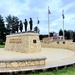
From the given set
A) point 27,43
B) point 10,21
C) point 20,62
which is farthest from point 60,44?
point 10,21

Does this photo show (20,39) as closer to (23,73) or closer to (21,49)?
(21,49)

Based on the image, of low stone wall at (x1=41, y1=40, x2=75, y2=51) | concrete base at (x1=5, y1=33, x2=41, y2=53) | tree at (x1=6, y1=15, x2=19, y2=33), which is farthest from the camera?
tree at (x1=6, y1=15, x2=19, y2=33)

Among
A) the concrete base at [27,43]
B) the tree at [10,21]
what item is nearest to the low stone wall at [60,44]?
the concrete base at [27,43]

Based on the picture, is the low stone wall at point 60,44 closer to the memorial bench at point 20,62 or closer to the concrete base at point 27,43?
the concrete base at point 27,43

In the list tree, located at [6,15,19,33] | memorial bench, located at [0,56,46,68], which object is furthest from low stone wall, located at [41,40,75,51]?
tree, located at [6,15,19,33]

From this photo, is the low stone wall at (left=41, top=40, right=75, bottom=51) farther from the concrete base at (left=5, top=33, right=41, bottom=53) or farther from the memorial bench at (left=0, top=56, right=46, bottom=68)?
the memorial bench at (left=0, top=56, right=46, bottom=68)

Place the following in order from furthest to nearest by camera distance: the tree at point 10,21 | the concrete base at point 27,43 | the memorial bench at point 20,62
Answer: the tree at point 10,21
the concrete base at point 27,43
the memorial bench at point 20,62

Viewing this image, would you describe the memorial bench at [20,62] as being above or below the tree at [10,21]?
below

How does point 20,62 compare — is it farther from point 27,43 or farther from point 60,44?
point 60,44

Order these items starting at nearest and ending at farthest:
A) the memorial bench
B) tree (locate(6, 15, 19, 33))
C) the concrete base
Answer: the memorial bench
the concrete base
tree (locate(6, 15, 19, 33))

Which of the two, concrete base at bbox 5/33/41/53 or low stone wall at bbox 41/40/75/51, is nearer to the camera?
concrete base at bbox 5/33/41/53

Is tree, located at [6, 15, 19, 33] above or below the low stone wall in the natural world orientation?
above

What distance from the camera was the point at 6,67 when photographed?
9898 millimetres

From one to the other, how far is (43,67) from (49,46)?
1949 cm
